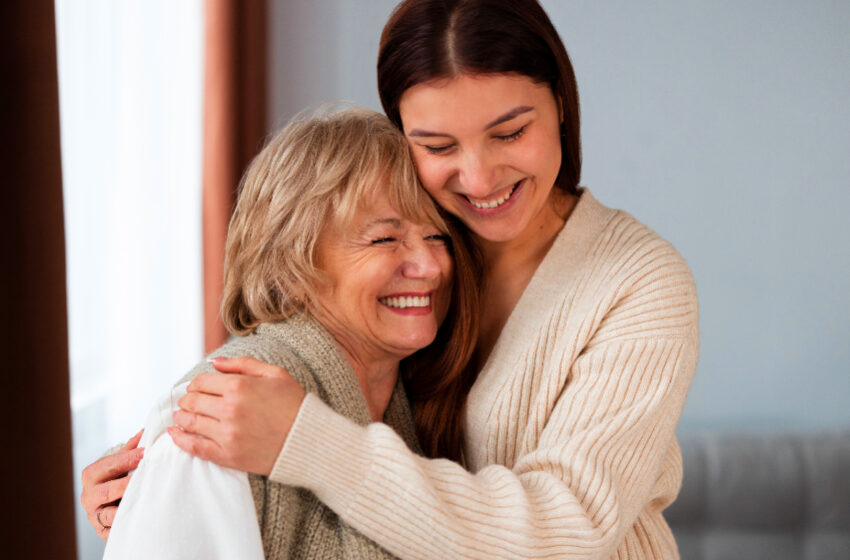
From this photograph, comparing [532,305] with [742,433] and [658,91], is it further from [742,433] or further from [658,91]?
[658,91]

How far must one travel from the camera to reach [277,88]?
3471 millimetres

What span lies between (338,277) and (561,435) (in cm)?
45

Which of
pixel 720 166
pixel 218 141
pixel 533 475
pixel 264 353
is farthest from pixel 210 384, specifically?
pixel 720 166

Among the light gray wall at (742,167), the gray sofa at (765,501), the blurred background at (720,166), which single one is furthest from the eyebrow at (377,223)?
the light gray wall at (742,167)

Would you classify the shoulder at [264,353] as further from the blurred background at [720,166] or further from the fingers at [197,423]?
the blurred background at [720,166]

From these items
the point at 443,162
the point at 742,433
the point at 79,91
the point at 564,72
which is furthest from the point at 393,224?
the point at 742,433

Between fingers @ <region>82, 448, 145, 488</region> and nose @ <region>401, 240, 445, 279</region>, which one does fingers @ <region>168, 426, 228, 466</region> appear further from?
nose @ <region>401, 240, 445, 279</region>

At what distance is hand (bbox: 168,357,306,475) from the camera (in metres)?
1.06

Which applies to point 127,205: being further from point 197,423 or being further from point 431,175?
point 197,423

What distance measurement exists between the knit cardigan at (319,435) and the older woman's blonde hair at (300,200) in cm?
7

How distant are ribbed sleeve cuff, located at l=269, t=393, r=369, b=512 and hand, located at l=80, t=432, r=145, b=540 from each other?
0.26m

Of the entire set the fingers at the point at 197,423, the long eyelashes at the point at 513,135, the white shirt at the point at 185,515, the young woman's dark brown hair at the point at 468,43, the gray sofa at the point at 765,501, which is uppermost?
the young woman's dark brown hair at the point at 468,43

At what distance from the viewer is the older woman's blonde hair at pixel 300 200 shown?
1.35 m

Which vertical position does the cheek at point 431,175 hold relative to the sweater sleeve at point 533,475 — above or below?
above
